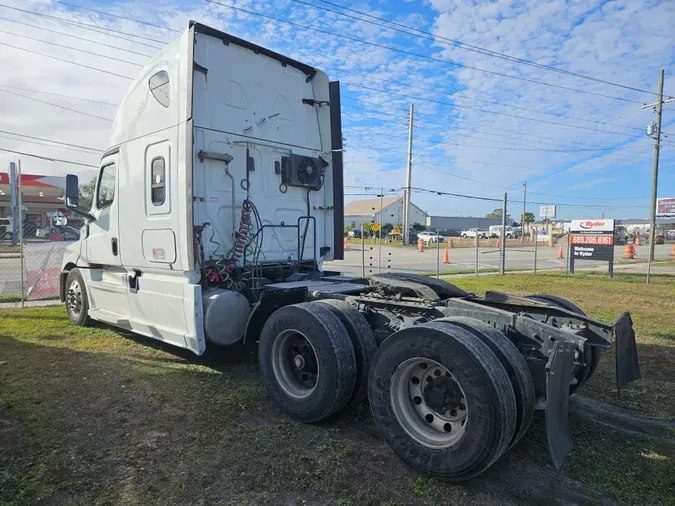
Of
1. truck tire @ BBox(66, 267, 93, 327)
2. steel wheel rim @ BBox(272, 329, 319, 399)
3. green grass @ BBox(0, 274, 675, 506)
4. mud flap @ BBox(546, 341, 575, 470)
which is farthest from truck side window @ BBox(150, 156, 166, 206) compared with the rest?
mud flap @ BBox(546, 341, 575, 470)

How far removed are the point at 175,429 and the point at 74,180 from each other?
410 cm

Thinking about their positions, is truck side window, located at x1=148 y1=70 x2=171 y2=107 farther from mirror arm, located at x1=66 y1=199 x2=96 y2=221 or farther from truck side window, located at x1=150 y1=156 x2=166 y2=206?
mirror arm, located at x1=66 y1=199 x2=96 y2=221

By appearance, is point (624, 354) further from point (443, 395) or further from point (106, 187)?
point (106, 187)

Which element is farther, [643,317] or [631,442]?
[643,317]

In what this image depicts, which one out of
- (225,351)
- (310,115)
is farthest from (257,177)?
(225,351)

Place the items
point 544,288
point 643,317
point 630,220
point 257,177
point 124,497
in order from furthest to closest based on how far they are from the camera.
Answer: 1. point 630,220
2. point 544,288
3. point 643,317
4. point 257,177
5. point 124,497

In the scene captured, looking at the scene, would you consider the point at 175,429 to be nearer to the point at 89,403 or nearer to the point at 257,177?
the point at 89,403

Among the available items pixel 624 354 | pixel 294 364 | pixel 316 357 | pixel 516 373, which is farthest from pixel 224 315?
pixel 624 354

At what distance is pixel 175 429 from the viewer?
3963 mm

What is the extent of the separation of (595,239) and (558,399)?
1609 cm

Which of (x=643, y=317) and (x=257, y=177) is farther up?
(x=257, y=177)

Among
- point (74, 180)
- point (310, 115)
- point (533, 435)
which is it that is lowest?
point (533, 435)

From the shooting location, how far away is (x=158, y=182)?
17.7 ft

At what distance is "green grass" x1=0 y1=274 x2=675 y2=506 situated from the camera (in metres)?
3.03
